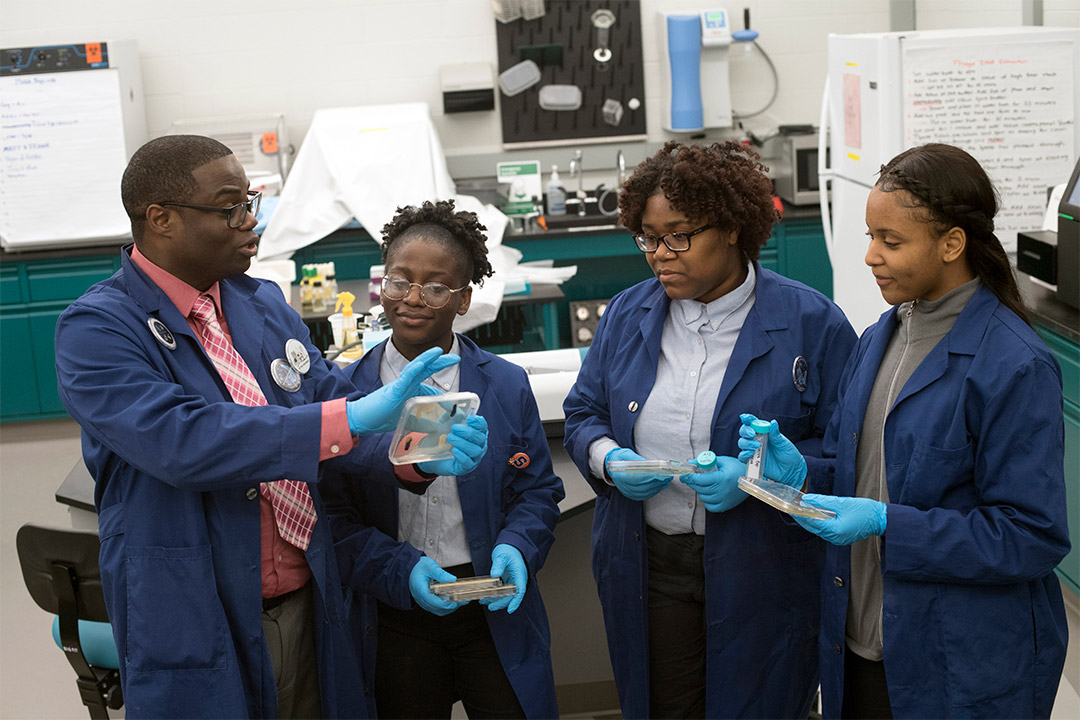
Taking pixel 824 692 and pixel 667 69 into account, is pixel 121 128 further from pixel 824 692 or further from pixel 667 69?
pixel 824 692

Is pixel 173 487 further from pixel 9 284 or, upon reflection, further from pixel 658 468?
pixel 9 284

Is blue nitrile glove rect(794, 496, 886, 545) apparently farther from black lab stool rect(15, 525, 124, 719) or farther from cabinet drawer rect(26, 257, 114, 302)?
cabinet drawer rect(26, 257, 114, 302)

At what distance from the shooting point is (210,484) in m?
1.46

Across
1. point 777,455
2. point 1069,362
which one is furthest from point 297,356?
point 1069,362

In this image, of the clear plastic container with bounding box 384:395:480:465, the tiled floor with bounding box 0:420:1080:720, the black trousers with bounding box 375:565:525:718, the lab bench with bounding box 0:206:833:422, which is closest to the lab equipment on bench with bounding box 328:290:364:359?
the tiled floor with bounding box 0:420:1080:720

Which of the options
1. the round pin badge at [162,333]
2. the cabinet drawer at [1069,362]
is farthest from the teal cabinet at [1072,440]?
the round pin badge at [162,333]

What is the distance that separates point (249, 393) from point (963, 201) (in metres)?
1.14

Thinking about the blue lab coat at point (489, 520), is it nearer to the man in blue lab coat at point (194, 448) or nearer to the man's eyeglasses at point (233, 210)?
the man in blue lab coat at point (194, 448)

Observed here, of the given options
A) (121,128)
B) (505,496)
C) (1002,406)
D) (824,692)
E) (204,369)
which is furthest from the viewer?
(121,128)

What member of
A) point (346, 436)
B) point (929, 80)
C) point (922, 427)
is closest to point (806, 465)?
point (922, 427)

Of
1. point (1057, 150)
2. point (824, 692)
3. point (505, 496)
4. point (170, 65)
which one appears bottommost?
point (824, 692)

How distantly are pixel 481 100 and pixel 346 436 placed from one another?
4.41 metres

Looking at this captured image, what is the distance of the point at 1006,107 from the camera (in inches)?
152

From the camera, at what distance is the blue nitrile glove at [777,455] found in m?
1.65
